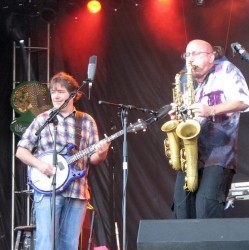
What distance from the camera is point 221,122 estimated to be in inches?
171

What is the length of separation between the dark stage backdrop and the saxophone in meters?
1.78

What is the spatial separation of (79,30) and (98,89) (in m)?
0.75

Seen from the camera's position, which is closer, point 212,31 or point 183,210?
point 183,210

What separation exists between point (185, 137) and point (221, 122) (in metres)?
0.29

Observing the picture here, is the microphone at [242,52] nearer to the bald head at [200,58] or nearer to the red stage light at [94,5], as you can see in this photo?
the bald head at [200,58]

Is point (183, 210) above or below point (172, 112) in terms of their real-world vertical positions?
below

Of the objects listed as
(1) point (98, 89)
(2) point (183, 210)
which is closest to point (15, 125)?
(1) point (98, 89)

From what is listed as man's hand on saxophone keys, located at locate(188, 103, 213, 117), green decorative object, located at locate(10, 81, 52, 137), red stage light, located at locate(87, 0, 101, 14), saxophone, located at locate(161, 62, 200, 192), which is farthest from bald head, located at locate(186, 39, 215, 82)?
green decorative object, located at locate(10, 81, 52, 137)

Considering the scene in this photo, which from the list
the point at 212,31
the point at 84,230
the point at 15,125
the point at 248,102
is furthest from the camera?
the point at 15,125

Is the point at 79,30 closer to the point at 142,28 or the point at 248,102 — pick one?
the point at 142,28

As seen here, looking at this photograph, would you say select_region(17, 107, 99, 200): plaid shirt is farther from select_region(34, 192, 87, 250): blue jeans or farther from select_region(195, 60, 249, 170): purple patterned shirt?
select_region(195, 60, 249, 170): purple patterned shirt

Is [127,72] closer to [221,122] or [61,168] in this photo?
[61,168]

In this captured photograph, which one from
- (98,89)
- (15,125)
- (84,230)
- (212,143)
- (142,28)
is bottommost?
(84,230)

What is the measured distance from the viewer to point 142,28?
22.2 feet
